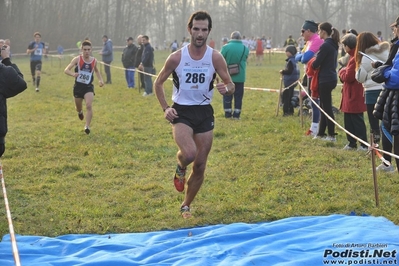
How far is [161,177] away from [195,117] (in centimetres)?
265

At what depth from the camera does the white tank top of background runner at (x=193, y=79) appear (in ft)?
21.0

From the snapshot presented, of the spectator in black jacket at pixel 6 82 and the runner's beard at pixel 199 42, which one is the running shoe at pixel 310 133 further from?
the spectator in black jacket at pixel 6 82

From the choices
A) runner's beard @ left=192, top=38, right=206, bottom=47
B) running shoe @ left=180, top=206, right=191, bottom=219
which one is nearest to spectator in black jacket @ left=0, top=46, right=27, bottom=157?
runner's beard @ left=192, top=38, right=206, bottom=47

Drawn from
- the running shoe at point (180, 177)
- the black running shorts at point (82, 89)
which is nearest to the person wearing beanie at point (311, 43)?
the black running shorts at point (82, 89)

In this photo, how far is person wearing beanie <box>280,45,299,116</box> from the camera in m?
13.8

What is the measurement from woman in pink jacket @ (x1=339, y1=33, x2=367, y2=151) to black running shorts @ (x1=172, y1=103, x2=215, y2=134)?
3727 mm

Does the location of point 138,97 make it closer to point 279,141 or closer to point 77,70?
point 77,70

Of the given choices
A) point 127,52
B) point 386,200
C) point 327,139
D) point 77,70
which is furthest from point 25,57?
point 386,200

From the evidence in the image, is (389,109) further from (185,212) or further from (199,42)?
(185,212)

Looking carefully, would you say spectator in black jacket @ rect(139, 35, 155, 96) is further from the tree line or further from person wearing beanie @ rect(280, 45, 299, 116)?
the tree line

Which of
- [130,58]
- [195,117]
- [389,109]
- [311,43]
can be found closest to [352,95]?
[311,43]

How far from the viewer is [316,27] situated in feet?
37.1

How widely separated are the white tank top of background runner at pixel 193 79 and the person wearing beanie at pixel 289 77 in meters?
7.56

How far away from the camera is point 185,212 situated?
681 centimetres
